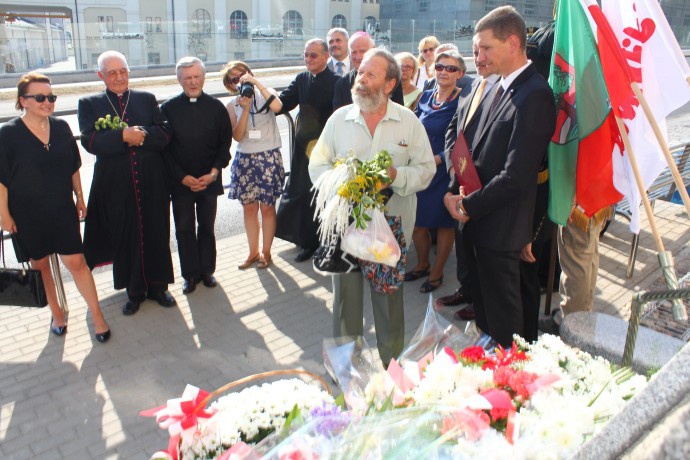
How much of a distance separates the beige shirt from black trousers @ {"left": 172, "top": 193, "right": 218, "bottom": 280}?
5.70ft

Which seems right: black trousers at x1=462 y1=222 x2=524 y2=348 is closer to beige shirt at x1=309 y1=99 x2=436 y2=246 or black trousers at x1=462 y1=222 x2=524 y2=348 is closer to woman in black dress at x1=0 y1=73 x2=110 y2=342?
beige shirt at x1=309 y1=99 x2=436 y2=246

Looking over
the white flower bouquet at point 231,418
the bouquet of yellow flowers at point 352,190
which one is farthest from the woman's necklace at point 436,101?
the white flower bouquet at point 231,418

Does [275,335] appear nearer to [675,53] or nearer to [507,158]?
[507,158]

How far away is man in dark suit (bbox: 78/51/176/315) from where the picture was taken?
14.8 ft

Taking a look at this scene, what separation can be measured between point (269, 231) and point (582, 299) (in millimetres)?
3000

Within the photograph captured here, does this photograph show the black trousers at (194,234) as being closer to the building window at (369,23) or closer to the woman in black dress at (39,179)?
the woman in black dress at (39,179)

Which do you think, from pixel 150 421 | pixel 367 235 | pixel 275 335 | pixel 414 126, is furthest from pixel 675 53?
pixel 150 421

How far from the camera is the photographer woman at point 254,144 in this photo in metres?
5.38

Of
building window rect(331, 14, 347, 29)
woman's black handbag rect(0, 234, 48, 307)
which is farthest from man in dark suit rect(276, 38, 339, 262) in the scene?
building window rect(331, 14, 347, 29)

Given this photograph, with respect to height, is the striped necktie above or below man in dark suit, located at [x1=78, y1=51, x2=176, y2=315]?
above

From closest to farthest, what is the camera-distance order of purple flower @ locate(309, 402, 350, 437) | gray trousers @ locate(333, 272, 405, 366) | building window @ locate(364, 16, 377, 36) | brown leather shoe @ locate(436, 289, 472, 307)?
purple flower @ locate(309, 402, 350, 437), gray trousers @ locate(333, 272, 405, 366), brown leather shoe @ locate(436, 289, 472, 307), building window @ locate(364, 16, 377, 36)

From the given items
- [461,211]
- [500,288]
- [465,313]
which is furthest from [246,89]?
[500,288]

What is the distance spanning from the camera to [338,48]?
21.1ft

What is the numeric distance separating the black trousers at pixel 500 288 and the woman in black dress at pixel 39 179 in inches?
111
